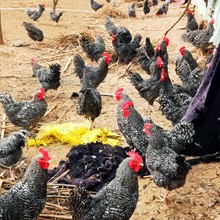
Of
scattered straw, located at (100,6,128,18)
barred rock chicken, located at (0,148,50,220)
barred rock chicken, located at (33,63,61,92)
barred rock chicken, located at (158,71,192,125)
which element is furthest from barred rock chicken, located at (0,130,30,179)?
scattered straw, located at (100,6,128,18)

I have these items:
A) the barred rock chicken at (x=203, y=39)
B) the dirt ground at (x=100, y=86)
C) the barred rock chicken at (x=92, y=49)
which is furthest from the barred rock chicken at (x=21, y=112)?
the barred rock chicken at (x=203, y=39)

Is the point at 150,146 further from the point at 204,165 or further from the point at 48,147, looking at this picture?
the point at 48,147

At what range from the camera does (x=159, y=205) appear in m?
5.16

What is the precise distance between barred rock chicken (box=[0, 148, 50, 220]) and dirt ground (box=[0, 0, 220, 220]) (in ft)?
3.88

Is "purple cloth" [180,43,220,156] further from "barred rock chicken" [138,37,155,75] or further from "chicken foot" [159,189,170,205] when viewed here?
"barred rock chicken" [138,37,155,75]

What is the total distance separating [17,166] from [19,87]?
362 cm

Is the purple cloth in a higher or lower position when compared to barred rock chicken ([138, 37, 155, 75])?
higher

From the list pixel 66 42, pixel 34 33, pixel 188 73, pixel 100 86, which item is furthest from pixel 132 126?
pixel 34 33

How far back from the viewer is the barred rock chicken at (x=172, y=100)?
21.7ft

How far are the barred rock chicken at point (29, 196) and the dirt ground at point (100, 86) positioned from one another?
3.88ft

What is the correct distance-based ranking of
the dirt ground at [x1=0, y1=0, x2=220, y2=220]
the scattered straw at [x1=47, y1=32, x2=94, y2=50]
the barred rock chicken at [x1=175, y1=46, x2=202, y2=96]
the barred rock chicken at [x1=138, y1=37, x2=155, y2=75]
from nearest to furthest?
1. the dirt ground at [x1=0, y1=0, x2=220, y2=220]
2. the barred rock chicken at [x1=175, y1=46, x2=202, y2=96]
3. the barred rock chicken at [x1=138, y1=37, x2=155, y2=75]
4. the scattered straw at [x1=47, y1=32, x2=94, y2=50]

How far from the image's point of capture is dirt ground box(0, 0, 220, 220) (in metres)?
5.13

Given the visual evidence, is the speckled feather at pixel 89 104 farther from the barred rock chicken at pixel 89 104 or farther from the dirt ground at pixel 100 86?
the dirt ground at pixel 100 86

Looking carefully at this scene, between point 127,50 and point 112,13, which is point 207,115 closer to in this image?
point 127,50
